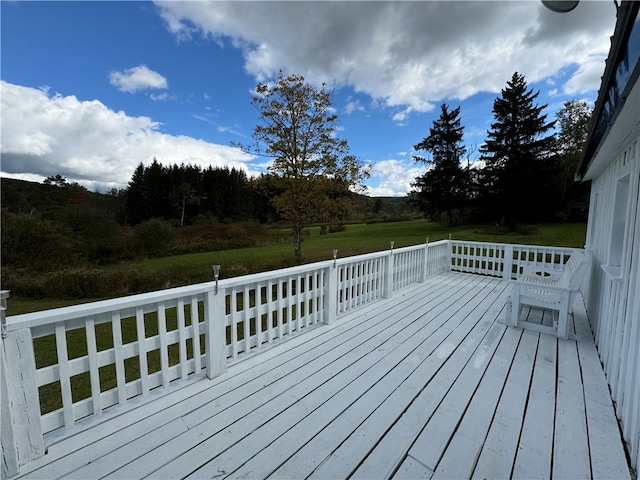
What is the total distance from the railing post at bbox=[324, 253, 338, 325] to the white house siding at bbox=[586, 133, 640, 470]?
92.1 inches

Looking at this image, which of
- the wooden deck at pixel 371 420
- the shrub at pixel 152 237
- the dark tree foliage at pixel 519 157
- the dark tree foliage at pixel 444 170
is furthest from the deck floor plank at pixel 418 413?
the dark tree foliage at pixel 444 170

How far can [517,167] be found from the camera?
55.1 ft

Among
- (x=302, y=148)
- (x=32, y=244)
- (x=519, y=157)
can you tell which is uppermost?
(x=519, y=157)

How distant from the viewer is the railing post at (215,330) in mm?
2092

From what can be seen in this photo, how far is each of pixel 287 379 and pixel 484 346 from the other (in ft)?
6.55

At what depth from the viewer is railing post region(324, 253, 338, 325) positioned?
128 inches

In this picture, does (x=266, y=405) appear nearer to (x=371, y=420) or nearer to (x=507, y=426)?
(x=371, y=420)

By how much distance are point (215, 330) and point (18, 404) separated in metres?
1.04

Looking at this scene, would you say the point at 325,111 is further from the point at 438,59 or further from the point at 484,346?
the point at 484,346

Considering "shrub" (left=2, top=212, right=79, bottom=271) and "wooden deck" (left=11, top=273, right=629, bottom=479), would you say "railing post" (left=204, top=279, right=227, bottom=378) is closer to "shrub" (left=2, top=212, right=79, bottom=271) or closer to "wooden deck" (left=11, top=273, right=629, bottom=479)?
"wooden deck" (left=11, top=273, right=629, bottom=479)

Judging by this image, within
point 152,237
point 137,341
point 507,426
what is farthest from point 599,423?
point 152,237

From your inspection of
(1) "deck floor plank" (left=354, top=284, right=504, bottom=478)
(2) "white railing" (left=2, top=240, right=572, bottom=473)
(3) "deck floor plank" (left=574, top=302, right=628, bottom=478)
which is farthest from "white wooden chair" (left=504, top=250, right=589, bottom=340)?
(2) "white railing" (left=2, top=240, right=572, bottom=473)

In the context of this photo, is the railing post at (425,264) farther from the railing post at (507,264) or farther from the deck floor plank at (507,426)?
the deck floor plank at (507,426)

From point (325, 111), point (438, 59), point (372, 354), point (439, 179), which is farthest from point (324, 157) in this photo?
point (439, 179)
